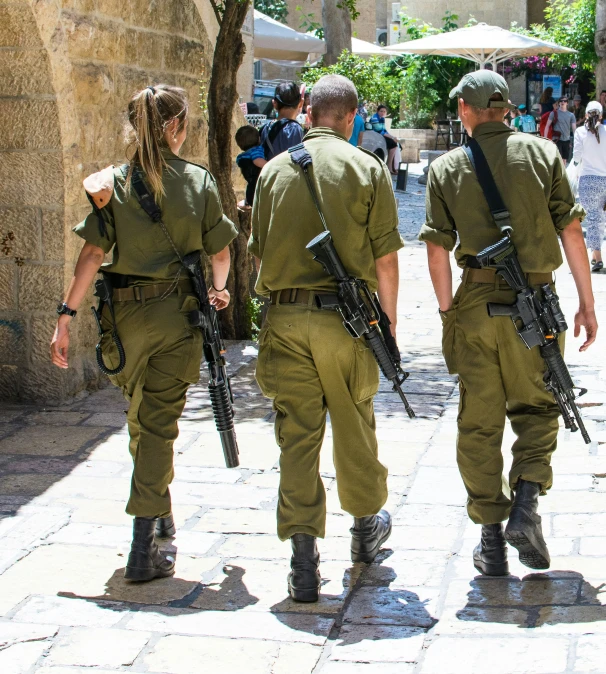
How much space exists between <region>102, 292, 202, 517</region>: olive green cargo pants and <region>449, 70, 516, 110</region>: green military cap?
49.4 inches

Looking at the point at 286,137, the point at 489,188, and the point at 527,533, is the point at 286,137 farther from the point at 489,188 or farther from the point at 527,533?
the point at 527,533

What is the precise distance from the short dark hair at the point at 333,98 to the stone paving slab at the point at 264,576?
1697 mm

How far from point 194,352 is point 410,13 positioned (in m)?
30.3

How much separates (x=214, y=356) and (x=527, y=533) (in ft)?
4.34

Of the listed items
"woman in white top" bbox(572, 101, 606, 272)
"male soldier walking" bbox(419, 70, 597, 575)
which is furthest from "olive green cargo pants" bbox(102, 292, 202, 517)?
"woman in white top" bbox(572, 101, 606, 272)

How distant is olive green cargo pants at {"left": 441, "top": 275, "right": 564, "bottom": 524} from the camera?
3.86 metres

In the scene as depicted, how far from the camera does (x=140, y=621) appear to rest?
3668 millimetres

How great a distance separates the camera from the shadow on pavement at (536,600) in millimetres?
3586

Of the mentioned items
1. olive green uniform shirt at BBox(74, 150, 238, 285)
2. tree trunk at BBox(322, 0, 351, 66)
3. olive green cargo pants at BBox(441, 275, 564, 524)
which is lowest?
olive green cargo pants at BBox(441, 275, 564, 524)

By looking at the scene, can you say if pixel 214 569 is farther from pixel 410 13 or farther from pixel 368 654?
pixel 410 13

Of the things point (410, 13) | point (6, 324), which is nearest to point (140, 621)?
point (6, 324)

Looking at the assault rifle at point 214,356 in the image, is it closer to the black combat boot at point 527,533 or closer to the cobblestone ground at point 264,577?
the cobblestone ground at point 264,577

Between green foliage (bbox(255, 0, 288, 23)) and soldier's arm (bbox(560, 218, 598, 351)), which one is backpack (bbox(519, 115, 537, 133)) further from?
soldier's arm (bbox(560, 218, 598, 351))

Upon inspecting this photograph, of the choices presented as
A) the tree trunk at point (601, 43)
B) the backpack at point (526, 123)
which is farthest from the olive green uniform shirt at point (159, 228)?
the backpack at point (526, 123)
